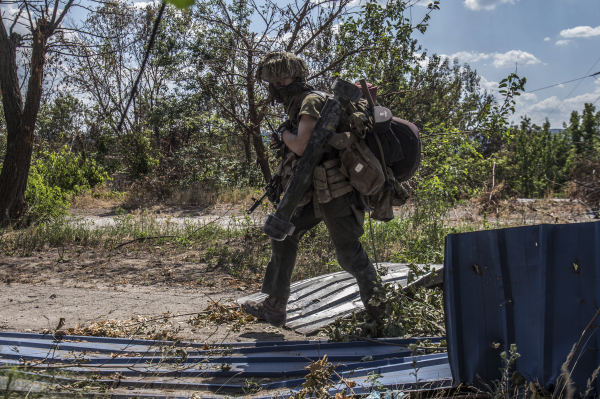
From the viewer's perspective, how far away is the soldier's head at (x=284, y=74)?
2834 millimetres

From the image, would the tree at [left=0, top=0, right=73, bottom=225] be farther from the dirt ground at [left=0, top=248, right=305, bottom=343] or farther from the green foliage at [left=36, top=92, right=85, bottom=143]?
the green foliage at [left=36, top=92, right=85, bottom=143]

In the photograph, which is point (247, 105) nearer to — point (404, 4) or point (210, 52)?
point (210, 52)

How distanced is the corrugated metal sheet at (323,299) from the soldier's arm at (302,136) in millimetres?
1228

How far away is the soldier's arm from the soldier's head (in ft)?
1.06

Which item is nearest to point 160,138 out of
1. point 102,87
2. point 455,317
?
point 102,87

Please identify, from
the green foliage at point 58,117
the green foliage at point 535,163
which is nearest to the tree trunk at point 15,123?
the green foliage at point 58,117

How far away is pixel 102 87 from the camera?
51.3ft

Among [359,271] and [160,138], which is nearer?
[359,271]

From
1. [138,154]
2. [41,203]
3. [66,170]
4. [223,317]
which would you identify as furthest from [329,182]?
[138,154]

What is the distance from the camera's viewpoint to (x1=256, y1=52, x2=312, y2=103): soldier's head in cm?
283

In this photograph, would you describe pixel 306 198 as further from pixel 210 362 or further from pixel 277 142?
pixel 210 362

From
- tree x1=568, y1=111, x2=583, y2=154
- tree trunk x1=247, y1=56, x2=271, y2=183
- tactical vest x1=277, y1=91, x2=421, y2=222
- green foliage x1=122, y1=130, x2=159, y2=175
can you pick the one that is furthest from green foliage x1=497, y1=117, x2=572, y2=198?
tactical vest x1=277, y1=91, x2=421, y2=222

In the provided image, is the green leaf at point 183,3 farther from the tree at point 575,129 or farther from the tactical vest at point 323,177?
the tree at point 575,129

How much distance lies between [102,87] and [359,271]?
15504 mm
